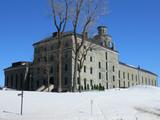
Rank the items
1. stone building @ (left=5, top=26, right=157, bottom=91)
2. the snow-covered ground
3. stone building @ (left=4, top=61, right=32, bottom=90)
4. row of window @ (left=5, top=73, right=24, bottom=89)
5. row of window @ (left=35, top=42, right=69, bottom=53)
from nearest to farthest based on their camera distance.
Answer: the snow-covered ground, stone building @ (left=5, top=26, right=157, bottom=91), row of window @ (left=35, top=42, right=69, bottom=53), stone building @ (left=4, top=61, right=32, bottom=90), row of window @ (left=5, top=73, right=24, bottom=89)

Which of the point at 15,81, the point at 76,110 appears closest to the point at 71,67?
the point at 15,81

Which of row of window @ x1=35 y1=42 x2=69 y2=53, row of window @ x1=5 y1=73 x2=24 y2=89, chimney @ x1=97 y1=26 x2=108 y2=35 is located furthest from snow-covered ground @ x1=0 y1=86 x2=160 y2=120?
chimney @ x1=97 y1=26 x2=108 y2=35

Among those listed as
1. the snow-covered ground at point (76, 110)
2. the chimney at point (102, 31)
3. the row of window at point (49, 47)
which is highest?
the chimney at point (102, 31)

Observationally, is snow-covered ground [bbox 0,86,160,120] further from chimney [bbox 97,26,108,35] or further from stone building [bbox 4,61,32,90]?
chimney [bbox 97,26,108,35]

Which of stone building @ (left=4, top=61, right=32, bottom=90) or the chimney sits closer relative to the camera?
stone building @ (left=4, top=61, right=32, bottom=90)

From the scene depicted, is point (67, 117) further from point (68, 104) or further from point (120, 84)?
point (120, 84)

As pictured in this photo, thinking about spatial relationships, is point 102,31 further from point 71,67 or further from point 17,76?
point 17,76

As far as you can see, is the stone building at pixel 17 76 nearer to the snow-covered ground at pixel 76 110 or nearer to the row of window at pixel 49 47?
the row of window at pixel 49 47

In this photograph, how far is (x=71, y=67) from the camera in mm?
80125

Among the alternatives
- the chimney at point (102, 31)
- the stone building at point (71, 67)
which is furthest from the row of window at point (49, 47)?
the chimney at point (102, 31)

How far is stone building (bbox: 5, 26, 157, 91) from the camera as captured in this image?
267 ft

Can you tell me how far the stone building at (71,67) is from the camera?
81312mm

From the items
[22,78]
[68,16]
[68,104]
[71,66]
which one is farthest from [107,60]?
[68,104]

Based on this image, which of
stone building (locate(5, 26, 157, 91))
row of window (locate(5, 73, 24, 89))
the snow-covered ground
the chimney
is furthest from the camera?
the chimney
